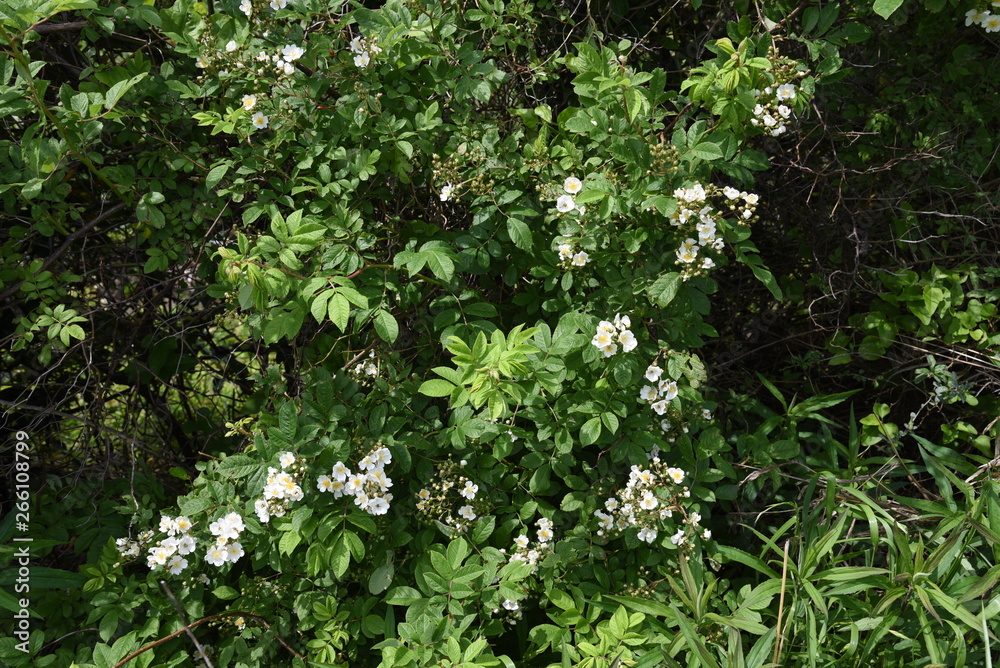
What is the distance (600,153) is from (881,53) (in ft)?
4.40

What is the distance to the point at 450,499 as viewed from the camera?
200 cm

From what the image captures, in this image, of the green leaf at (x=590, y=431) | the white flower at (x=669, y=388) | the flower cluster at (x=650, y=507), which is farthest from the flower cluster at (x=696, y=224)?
the flower cluster at (x=650, y=507)

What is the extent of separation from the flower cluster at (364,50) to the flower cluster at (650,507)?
4.36ft

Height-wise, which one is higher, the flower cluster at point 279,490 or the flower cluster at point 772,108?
the flower cluster at point 772,108

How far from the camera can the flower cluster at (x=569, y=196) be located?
1820mm

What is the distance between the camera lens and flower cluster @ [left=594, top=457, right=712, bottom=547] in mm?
1893

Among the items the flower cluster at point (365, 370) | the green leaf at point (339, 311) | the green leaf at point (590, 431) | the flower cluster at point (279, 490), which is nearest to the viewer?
the green leaf at point (339, 311)

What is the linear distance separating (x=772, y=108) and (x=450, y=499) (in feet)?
4.61

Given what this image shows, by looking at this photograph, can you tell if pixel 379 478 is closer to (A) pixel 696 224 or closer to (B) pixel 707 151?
(A) pixel 696 224

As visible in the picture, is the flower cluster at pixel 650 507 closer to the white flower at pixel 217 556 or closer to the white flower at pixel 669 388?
the white flower at pixel 669 388

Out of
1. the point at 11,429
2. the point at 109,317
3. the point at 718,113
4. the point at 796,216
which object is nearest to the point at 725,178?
the point at 796,216

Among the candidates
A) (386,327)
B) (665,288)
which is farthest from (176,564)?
(665,288)

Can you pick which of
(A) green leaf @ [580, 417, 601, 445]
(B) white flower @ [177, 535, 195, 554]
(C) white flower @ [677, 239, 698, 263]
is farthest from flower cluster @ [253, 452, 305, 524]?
(C) white flower @ [677, 239, 698, 263]

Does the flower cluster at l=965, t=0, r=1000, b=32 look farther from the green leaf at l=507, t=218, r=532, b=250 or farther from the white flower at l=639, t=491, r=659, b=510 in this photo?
the white flower at l=639, t=491, r=659, b=510
